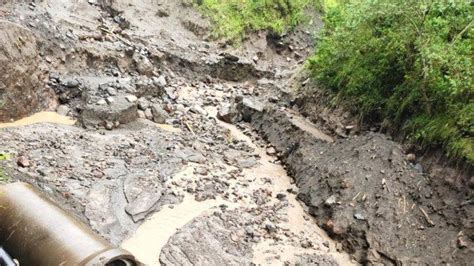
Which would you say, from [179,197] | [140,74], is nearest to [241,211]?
[179,197]

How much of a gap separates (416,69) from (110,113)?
772 centimetres

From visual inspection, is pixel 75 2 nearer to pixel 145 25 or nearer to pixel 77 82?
pixel 145 25

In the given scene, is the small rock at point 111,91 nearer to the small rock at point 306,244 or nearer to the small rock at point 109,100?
the small rock at point 109,100

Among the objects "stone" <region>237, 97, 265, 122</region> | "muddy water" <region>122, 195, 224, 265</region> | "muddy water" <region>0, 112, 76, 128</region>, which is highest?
"stone" <region>237, 97, 265, 122</region>

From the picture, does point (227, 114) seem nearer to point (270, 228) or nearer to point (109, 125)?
point (109, 125)

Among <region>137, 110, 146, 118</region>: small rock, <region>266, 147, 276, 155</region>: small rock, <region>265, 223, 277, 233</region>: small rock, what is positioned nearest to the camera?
<region>265, 223, 277, 233</region>: small rock

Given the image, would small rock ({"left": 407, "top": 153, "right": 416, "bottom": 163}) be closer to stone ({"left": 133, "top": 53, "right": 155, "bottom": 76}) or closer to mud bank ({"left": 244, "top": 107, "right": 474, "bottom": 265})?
mud bank ({"left": 244, "top": 107, "right": 474, "bottom": 265})

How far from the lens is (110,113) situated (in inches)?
445

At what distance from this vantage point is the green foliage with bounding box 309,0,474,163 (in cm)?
815

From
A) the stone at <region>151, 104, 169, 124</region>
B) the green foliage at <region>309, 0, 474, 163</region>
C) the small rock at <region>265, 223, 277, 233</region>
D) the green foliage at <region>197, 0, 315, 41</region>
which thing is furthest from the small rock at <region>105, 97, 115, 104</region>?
the green foliage at <region>197, 0, 315, 41</region>

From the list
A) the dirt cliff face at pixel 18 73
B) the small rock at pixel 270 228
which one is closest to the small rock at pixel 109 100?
the dirt cliff face at pixel 18 73

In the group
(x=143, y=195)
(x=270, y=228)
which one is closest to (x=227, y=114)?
(x=143, y=195)

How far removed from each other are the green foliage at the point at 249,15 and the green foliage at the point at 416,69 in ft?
28.6

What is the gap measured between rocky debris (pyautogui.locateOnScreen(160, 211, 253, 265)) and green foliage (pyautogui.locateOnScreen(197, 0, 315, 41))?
1249cm
